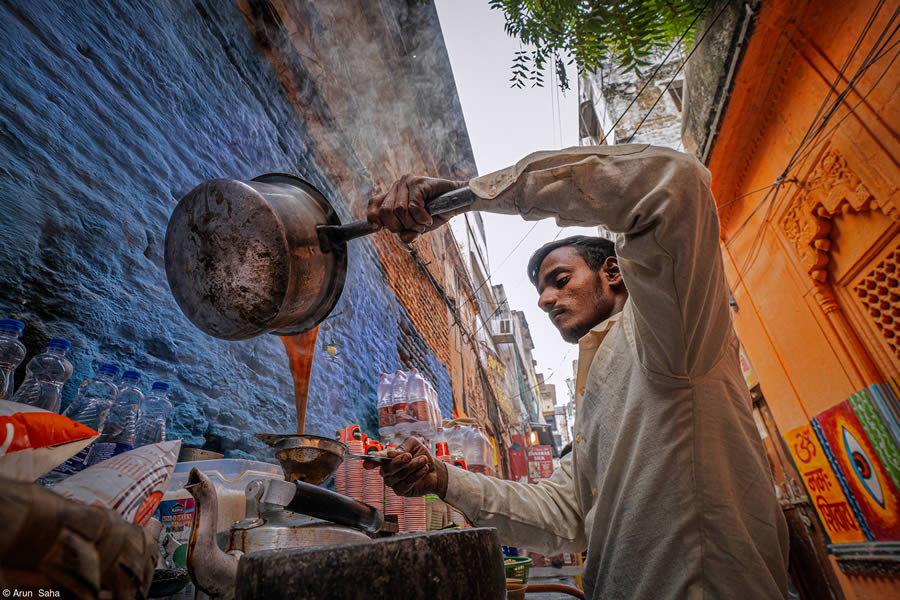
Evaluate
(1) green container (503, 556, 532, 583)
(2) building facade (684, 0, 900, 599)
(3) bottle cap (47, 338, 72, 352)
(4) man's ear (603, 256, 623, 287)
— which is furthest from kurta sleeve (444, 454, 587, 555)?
(2) building facade (684, 0, 900, 599)

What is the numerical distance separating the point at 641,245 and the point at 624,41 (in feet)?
10.6

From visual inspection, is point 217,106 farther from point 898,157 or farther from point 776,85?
point 776,85

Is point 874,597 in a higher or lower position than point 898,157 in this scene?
lower

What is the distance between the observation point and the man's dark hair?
221cm

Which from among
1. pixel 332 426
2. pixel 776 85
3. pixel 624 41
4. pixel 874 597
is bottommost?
pixel 874 597

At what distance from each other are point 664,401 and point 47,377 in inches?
72.9

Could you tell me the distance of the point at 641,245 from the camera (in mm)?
1119

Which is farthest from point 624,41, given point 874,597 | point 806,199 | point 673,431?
point 874,597

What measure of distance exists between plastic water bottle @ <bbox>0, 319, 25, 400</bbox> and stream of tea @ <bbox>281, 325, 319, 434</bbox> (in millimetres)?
1348

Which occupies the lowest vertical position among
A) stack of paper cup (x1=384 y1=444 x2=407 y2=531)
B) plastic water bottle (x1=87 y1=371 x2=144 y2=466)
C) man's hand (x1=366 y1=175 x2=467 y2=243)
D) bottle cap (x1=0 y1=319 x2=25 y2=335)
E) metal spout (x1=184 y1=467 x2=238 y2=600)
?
metal spout (x1=184 y1=467 x2=238 y2=600)

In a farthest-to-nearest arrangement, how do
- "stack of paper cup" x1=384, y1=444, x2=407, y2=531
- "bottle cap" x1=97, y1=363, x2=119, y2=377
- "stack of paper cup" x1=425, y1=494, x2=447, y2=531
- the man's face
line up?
"stack of paper cup" x1=425, y1=494, x2=447, y2=531 < "stack of paper cup" x1=384, y1=444, x2=407, y2=531 < the man's face < "bottle cap" x1=97, y1=363, x2=119, y2=377

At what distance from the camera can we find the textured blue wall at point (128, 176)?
1237mm

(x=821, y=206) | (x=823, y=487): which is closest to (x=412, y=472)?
(x=821, y=206)

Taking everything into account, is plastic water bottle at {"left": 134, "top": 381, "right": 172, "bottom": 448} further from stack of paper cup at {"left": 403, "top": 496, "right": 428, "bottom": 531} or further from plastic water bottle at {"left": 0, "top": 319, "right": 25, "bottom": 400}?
stack of paper cup at {"left": 403, "top": 496, "right": 428, "bottom": 531}
